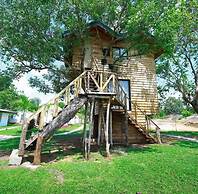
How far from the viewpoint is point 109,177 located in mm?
8445

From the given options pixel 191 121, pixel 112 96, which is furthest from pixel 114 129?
pixel 191 121

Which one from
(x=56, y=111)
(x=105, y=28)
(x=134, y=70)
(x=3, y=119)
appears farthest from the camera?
(x=3, y=119)

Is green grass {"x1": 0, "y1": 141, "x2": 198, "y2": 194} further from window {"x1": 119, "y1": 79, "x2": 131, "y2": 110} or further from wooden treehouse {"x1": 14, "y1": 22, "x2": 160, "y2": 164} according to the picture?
window {"x1": 119, "y1": 79, "x2": 131, "y2": 110}

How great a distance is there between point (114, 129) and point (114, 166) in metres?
7.48

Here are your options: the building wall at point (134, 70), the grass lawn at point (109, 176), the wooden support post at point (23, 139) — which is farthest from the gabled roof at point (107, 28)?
the grass lawn at point (109, 176)

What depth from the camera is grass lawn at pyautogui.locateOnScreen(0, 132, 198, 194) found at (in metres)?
7.42

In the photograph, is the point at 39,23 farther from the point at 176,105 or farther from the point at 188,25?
the point at 176,105

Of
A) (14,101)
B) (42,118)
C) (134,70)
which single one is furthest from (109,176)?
(14,101)

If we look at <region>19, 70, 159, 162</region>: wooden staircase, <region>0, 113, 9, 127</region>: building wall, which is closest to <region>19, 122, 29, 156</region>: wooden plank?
<region>19, 70, 159, 162</region>: wooden staircase

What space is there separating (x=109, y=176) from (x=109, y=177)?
11 cm

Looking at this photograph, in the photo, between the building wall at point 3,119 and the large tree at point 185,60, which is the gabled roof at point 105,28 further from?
the building wall at point 3,119

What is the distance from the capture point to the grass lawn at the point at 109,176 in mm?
7418

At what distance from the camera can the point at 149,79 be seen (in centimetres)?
1866

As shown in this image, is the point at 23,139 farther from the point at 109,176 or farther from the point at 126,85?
the point at 126,85
